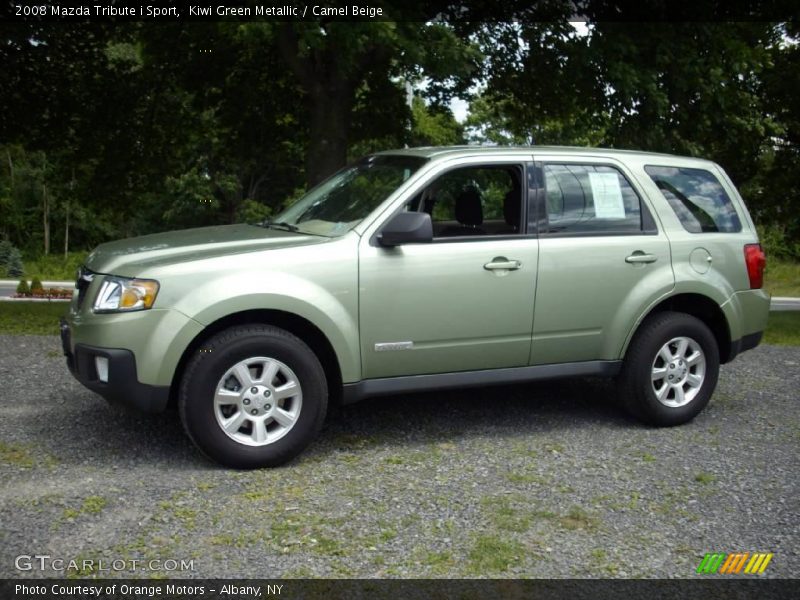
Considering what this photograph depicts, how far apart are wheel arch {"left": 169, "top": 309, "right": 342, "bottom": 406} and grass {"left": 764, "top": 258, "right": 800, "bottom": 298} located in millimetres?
40653

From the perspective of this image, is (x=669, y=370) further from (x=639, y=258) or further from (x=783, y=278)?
(x=783, y=278)

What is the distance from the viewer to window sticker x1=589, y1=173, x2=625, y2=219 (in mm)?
6465

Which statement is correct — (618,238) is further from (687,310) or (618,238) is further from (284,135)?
(284,135)

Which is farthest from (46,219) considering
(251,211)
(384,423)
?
(384,423)

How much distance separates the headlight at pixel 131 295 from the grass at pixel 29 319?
5.51 metres

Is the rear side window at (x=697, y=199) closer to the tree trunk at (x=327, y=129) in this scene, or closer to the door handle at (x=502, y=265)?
the door handle at (x=502, y=265)

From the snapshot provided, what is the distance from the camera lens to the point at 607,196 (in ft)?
21.4

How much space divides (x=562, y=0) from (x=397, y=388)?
986cm

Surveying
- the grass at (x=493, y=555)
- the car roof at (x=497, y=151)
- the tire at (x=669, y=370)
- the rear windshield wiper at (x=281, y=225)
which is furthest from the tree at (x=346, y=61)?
the grass at (x=493, y=555)

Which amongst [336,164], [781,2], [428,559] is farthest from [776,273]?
[428,559]

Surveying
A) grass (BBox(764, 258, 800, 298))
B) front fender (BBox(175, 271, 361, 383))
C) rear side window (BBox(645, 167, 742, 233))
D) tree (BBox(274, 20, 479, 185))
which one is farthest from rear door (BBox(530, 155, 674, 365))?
grass (BBox(764, 258, 800, 298))

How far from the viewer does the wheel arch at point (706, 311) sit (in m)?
6.72

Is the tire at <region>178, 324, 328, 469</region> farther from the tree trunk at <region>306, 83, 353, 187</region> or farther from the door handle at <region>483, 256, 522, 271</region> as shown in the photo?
the tree trunk at <region>306, 83, 353, 187</region>

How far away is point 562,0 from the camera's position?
553 inches
